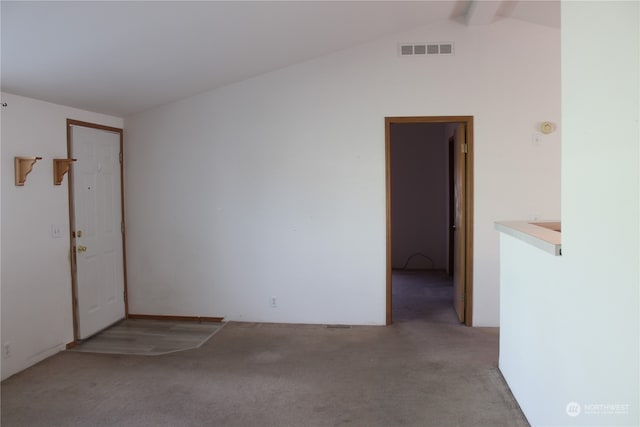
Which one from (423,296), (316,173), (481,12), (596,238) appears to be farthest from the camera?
(423,296)

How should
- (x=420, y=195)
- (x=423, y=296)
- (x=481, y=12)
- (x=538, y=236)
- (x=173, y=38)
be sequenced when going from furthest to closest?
1. (x=420, y=195)
2. (x=423, y=296)
3. (x=481, y=12)
4. (x=173, y=38)
5. (x=538, y=236)

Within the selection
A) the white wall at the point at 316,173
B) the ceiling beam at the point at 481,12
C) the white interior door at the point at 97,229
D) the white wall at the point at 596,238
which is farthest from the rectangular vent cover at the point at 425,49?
the white interior door at the point at 97,229

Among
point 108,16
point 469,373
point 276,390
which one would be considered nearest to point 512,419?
point 469,373

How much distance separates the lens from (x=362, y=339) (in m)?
4.08

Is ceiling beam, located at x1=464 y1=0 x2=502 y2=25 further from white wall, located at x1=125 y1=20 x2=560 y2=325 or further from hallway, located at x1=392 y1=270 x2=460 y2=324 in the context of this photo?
hallway, located at x1=392 y1=270 x2=460 y2=324

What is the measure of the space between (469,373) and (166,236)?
3.14 metres

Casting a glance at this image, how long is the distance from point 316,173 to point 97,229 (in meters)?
2.12

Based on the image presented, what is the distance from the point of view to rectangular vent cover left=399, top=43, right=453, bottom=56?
169 inches

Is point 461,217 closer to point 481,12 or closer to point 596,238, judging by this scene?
point 481,12

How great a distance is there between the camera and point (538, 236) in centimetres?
233

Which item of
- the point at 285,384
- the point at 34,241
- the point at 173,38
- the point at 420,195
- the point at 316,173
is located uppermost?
the point at 173,38

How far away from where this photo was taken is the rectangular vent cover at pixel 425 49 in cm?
430

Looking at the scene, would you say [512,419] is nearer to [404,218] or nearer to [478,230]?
[478,230]

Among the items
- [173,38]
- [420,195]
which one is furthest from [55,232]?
[420,195]
